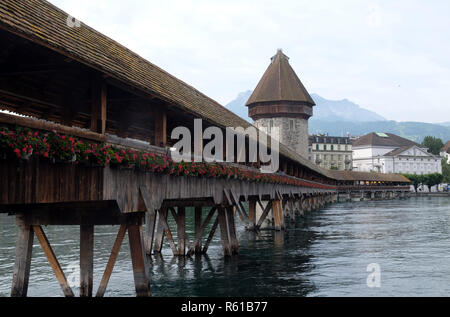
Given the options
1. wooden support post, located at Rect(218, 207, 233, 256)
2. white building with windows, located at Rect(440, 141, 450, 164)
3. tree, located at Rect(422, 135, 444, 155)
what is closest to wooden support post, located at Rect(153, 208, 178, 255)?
wooden support post, located at Rect(218, 207, 233, 256)

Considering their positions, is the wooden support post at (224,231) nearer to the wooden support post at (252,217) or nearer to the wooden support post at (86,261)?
the wooden support post at (86,261)

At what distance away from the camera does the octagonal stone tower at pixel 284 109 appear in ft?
170

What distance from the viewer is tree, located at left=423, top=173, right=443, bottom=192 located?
111062 mm

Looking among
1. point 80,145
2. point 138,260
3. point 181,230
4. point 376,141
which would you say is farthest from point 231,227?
point 376,141

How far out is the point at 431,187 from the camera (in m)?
120

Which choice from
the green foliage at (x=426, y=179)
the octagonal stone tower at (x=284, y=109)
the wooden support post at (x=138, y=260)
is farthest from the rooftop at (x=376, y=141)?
the wooden support post at (x=138, y=260)

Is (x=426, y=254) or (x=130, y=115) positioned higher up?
(x=130, y=115)

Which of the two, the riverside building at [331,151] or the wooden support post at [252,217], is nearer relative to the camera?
the wooden support post at [252,217]

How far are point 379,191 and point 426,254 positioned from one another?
78.9m

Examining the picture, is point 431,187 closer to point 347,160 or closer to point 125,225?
point 347,160

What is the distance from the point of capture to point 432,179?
111125 mm

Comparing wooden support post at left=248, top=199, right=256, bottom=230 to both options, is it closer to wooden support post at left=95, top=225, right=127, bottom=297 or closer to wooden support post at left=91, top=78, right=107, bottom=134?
wooden support post at left=95, top=225, right=127, bottom=297
